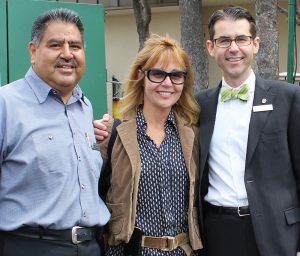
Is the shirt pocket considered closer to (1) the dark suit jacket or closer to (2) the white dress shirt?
(2) the white dress shirt

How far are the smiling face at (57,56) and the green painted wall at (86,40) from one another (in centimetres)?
248

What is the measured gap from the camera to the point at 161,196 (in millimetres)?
3238

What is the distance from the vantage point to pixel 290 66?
755 centimetres

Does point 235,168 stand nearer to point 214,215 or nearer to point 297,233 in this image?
point 214,215

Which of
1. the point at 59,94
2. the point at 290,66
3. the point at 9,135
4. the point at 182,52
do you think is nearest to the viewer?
the point at 9,135

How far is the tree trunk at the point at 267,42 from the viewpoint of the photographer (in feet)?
26.2

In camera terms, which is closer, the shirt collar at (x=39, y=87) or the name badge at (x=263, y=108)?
the shirt collar at (x=39, y=87)

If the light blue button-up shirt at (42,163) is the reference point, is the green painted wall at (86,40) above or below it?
above

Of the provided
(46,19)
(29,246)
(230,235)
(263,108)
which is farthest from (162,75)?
(29,246)

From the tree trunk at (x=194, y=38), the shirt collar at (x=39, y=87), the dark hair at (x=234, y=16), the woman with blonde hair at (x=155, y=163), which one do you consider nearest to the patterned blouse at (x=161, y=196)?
the woman with blonde hair at (x=155, y=163)

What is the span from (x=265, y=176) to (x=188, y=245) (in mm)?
647

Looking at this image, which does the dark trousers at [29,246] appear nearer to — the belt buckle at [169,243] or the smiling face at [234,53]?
the belt buckle at [169,243]

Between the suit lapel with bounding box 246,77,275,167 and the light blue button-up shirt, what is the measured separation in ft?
3.19

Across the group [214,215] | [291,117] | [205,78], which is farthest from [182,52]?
[205,78]
